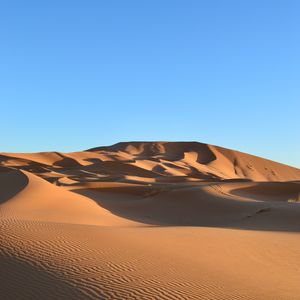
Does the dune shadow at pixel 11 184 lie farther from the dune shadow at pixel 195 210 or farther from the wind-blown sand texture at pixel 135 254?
the dune shadow at pixel 195 210

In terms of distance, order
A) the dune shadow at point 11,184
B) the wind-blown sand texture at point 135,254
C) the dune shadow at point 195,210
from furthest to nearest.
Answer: the dune shadow at point 11,184 < the dune shadow at point 195,210 < the wind-blown sand texture at point 135,254

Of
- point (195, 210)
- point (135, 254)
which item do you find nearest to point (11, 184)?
point (195, 210)

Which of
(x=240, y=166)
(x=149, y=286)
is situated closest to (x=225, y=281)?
(x=149, y=286)

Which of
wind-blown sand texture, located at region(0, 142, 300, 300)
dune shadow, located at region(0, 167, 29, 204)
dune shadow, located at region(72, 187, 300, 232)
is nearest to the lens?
wind-blown sand texture, located at region(0, 142, 300, 300)

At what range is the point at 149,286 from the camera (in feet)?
16.3

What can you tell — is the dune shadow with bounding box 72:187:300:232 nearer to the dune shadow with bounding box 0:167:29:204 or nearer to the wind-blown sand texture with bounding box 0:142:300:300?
the wind-blown sand texture with bounding box 0:142:300:300

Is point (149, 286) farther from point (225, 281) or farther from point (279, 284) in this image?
point (279, 284)

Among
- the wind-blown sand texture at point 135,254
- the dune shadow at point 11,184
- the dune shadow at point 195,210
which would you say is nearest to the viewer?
the wind-blown sand texture at point 135,254

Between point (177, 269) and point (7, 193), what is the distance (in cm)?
1085

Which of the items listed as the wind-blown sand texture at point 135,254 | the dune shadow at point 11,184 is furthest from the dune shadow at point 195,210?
the dune shadow at point 11,184

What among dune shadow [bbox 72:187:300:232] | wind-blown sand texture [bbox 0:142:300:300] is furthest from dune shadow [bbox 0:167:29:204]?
dune shadow [bbox 72:187:300:232]

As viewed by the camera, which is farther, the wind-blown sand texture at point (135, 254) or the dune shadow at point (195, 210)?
the dune shadow at point (195, 210)

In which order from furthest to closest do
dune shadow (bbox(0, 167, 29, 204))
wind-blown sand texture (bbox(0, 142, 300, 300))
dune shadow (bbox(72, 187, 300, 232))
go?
dune shadow (bbox(0, 167, 29, 204)) → dune shadow (bbox(72, 187, 300, 232)) → wind-blown sand texture (bbox(0, 142, 300, 300))

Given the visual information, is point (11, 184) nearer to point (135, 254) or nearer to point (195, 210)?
point (195, 210)
